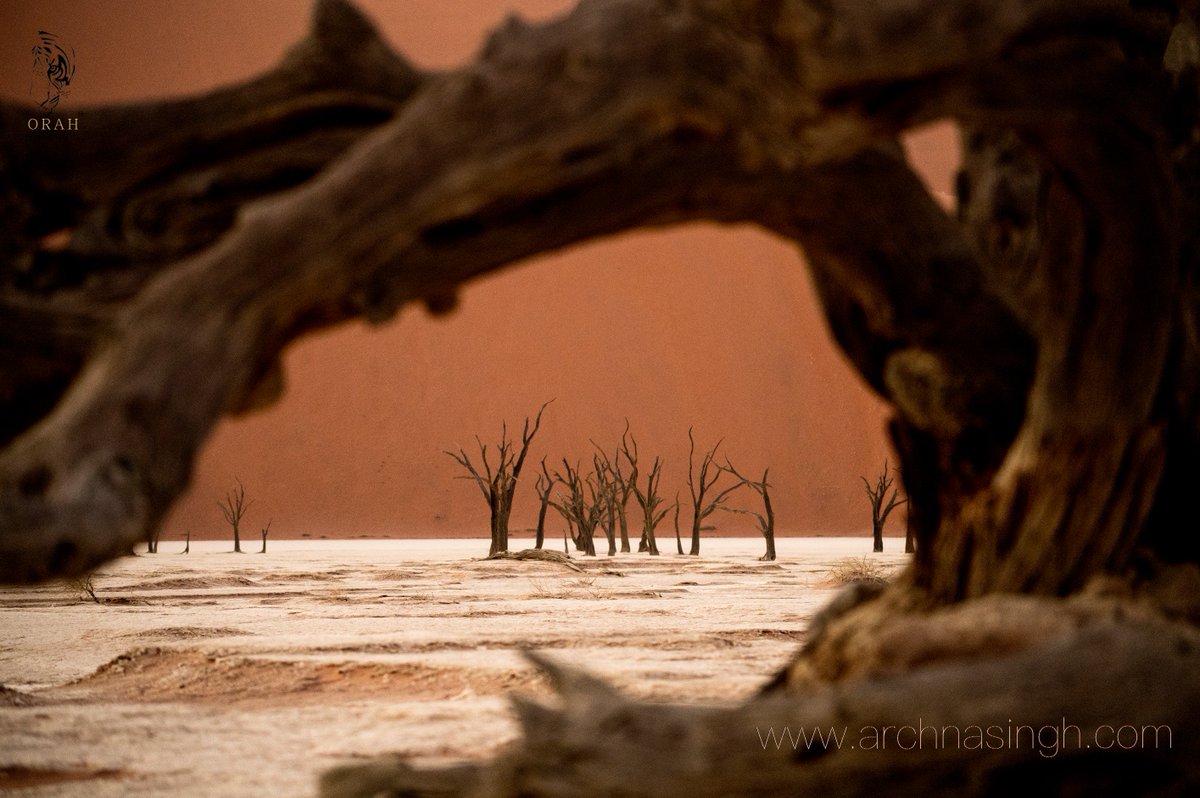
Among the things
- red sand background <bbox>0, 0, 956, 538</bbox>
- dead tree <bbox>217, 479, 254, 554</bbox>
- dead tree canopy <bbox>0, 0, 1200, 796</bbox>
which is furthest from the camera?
red sand background <bbox>0, 0, 956, 538</bbox>

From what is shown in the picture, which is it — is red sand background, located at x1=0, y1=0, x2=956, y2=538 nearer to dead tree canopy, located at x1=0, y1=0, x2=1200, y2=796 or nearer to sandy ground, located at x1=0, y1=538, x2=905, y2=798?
sandy ground, located at x1=0, y1=538, x2=905, y2=798

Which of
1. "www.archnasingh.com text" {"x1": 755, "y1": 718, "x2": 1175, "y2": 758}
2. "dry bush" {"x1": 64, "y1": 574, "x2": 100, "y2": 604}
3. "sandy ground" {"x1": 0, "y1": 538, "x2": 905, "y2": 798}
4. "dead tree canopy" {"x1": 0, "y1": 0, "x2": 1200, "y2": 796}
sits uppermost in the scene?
"dead tree canopy" {"x1": 0, "y1": 0, "x2": 1200, "y2": 796}

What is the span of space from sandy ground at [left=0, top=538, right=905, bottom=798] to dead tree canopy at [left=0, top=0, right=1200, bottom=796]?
1380 millimetres

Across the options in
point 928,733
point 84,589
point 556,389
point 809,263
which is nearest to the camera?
point 928,733

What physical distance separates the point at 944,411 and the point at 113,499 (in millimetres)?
1979

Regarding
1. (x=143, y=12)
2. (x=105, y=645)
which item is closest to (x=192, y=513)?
(x=143, y=12)

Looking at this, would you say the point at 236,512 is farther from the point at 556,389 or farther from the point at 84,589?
the point at 556,389

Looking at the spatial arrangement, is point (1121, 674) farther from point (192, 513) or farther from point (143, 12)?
point (143, 12)

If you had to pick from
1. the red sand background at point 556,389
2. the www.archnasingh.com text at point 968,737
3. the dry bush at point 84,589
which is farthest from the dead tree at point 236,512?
the www.archnasingh.com text at point 968,737

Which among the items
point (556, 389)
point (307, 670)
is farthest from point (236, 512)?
point (556, 389)

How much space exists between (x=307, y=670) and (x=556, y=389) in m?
52.6

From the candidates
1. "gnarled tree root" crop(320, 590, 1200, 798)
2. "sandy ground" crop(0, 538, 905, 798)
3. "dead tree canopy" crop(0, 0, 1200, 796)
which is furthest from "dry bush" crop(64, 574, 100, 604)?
"gnarled tree root" crop(320, 590, 1200, 798)

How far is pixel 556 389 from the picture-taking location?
57.8m

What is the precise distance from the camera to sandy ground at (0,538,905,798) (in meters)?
3.49
